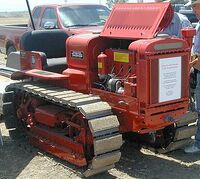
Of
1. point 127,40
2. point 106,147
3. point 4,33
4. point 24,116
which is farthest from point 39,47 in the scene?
point 4,33

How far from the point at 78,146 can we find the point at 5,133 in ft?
7.10

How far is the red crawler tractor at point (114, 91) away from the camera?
460cm

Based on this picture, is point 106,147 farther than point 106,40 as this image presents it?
No

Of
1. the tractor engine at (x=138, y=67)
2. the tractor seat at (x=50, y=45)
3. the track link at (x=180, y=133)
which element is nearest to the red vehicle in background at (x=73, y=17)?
the tractor seat at (x=50, y=45)

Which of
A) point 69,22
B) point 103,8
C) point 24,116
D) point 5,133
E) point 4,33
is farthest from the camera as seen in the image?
point 4,33

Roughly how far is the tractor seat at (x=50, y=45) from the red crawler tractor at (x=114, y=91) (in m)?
0.22

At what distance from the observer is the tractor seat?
20.6 feet

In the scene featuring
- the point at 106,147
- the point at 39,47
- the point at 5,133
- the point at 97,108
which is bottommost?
the point at 5,133

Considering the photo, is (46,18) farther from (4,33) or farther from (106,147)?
(106,147)

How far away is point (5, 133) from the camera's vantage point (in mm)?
6871

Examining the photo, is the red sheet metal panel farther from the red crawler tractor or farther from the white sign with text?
the white sign with text

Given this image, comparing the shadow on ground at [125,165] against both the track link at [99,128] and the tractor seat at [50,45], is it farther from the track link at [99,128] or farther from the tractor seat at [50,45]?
the tractor seat at [50,45]

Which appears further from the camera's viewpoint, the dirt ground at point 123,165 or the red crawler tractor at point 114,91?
the dirt ground at point 123,165

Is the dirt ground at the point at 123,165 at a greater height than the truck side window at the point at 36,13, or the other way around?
the truck side window at the point at 36,13
